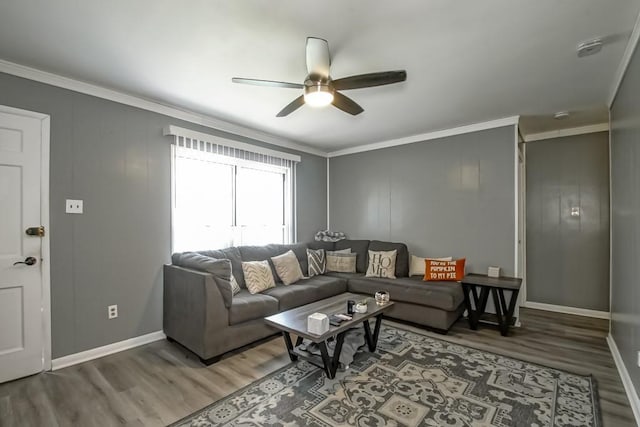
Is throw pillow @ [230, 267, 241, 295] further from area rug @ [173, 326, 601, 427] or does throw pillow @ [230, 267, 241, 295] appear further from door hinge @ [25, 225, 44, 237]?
door hinge @ [25, 225, 44, 237]

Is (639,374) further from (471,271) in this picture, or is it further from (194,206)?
(194,206)

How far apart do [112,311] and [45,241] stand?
868 mm

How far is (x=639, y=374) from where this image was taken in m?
1.99

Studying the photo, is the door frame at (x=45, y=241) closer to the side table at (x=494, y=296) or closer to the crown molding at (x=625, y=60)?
A: the side table at (x=494, y=296)

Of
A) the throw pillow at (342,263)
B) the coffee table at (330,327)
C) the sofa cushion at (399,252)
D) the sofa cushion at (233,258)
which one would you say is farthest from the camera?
the throw pillow at (342,263)

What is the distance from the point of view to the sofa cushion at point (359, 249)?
4.71 metres

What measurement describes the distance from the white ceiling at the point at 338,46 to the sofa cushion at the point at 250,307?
210 cm

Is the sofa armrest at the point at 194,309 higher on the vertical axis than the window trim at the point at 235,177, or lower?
lower

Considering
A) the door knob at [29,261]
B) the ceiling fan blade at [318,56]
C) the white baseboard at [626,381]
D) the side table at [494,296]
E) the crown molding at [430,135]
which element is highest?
the crown molding at [430,135]

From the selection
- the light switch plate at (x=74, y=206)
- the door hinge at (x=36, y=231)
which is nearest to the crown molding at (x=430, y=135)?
the light switch plate at (x=74, y=206)

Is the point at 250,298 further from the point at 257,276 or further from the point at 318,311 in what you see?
the point at 318,311

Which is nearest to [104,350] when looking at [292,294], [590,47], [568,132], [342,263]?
[292,294]

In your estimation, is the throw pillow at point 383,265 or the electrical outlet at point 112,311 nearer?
the electrical outlet at point 112,311

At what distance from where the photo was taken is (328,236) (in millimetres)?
5367
